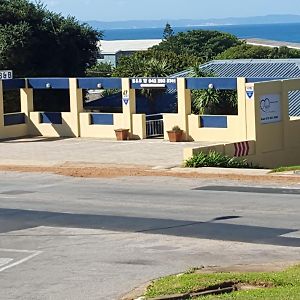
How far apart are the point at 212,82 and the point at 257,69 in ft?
28.3

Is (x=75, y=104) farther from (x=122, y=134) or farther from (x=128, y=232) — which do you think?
(x=128, y=232)

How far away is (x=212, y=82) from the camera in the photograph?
41.6m

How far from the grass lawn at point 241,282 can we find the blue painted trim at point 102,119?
2993 centimetres

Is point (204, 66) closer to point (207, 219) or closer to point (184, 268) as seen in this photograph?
point (207, 219)

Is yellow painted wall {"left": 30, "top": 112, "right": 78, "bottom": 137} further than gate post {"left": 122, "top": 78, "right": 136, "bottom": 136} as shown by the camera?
Yes

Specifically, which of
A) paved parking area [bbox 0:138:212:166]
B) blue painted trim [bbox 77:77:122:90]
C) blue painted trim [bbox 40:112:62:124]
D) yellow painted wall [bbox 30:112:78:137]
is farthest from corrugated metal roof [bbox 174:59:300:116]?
paved parking area [bbox 0:138:212:166]

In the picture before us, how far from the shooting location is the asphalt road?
50.9ft

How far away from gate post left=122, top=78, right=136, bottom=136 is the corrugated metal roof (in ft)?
14.7

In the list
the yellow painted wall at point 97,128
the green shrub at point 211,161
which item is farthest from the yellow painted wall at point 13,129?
the green shrub at point 211,161

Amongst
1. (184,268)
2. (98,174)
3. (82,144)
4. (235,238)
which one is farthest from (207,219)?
(82,144)

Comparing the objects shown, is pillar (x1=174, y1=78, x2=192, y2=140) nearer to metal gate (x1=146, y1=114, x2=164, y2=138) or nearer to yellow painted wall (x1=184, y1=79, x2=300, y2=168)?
yellow painted wall (x1=184, y1=79, x2=300, y2=168)

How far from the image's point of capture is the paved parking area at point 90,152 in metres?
36.3

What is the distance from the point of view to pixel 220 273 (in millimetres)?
14711

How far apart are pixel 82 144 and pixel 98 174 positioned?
10473 mm
